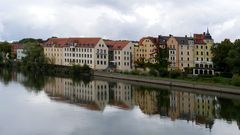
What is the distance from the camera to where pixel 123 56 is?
56.7m

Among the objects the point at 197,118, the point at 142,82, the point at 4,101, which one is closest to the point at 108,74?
the point at 142,82

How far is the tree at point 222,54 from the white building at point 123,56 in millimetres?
13543

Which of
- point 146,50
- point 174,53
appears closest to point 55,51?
point 146,50

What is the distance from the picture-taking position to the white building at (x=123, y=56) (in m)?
56.8

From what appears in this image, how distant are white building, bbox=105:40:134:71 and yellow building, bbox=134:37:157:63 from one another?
A: 0.80m

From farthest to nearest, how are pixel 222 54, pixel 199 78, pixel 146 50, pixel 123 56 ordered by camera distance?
pixel 123 56 < pixel 146 50 < pixel 222 54 < pixel 199 78

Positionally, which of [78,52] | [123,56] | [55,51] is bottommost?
[123,56]

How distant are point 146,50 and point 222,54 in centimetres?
1303

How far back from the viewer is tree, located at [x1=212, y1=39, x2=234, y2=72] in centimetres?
4444

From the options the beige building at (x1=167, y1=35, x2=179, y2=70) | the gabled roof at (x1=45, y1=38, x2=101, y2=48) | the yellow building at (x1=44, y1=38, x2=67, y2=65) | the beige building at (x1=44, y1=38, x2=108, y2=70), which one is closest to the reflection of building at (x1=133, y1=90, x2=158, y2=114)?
the beige building at (x1=167, y1=35, x2=179, y2=70)

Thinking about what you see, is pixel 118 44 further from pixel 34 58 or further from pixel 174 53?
pixel 34 58

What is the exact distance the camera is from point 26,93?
120ft

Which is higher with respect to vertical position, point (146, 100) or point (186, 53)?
point (186, 53)

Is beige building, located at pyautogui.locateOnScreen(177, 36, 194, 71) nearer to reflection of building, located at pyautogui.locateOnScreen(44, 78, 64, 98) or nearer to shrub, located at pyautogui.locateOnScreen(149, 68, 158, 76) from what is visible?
shrub, located at pyautogui.locateOnScreen(149, 68, 158, 76)
